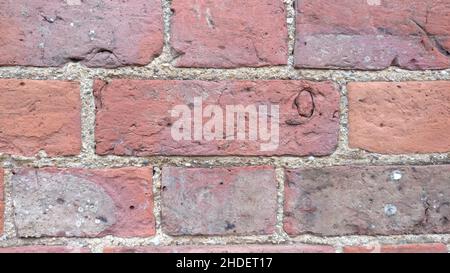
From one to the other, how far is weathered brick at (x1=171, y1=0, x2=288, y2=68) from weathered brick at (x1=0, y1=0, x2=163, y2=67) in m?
0.03

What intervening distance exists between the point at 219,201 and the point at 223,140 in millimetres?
69

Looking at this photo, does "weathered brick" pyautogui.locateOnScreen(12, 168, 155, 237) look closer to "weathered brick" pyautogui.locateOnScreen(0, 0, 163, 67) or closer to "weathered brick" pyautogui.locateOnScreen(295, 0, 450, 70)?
"weathered brick" pyautogui.locateOnScreen(0, 0, 163, 67)

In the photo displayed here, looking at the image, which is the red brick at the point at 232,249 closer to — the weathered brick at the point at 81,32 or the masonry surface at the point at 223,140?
the masonry surface at the point at 223,140

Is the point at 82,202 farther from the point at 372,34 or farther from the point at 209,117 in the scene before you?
the point at 372,34

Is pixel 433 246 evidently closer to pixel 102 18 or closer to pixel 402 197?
pixel 402 197

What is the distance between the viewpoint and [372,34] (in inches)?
19.8

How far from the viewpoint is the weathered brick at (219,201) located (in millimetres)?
505

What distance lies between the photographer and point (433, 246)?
20.8 inches

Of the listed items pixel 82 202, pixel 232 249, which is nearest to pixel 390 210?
pixel 232 249

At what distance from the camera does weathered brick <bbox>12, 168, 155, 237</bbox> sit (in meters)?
0.50

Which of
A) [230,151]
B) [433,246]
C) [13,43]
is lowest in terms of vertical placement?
[433,246]

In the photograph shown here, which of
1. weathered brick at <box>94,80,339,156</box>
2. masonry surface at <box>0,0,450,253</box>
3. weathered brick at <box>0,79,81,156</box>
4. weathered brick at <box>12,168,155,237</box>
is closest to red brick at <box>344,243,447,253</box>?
masonry surface at <box>0,0,450,253</box>

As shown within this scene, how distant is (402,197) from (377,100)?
114 millimetres

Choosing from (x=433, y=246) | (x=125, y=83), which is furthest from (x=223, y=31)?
(x=433, y=246)
